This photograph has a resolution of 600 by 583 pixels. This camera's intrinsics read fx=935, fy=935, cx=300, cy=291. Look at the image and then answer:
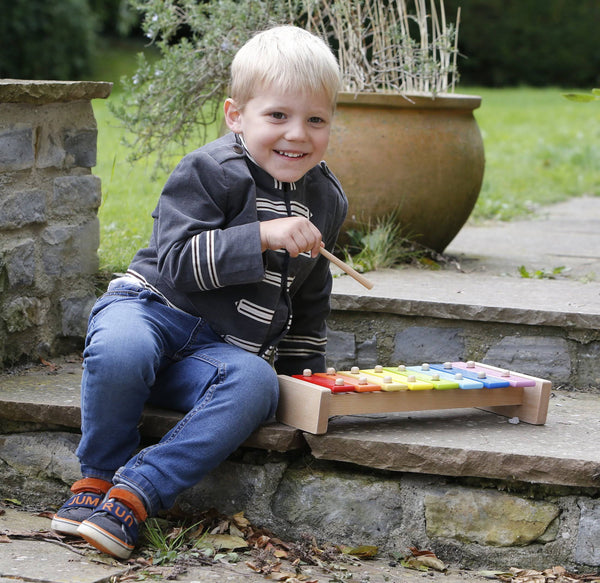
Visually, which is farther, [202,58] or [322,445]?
[202,58]

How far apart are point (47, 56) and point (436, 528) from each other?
494 inches

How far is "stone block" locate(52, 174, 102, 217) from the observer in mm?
2730

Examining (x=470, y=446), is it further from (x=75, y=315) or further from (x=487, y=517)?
(x=75, y=315)

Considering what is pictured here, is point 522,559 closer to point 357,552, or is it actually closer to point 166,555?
point 357,552

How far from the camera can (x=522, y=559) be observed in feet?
7.07

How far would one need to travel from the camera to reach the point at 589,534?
212cm

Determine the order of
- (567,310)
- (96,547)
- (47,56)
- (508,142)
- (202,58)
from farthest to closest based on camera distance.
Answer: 1. (47,56)
2. (508,142)
3. (202,58)
4. (567,310)
5. (96,547)

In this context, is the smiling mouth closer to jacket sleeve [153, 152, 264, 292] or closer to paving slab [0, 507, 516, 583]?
jacket sleeve [153, 152, 264, 292]

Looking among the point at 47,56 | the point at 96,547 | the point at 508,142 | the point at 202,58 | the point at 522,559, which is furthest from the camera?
the point at 47,56

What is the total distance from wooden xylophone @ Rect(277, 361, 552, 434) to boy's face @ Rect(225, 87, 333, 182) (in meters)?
0.51

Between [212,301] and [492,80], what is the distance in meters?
17.6

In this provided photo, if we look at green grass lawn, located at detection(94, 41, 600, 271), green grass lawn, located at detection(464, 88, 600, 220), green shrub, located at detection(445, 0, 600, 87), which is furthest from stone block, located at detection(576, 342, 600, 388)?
green shrub, located at detection(445, 0, 600, 87)

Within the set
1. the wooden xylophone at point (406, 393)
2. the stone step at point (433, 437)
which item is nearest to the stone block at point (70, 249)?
the stone step at point (433, 437)

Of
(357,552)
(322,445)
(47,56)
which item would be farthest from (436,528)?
(47,56)
